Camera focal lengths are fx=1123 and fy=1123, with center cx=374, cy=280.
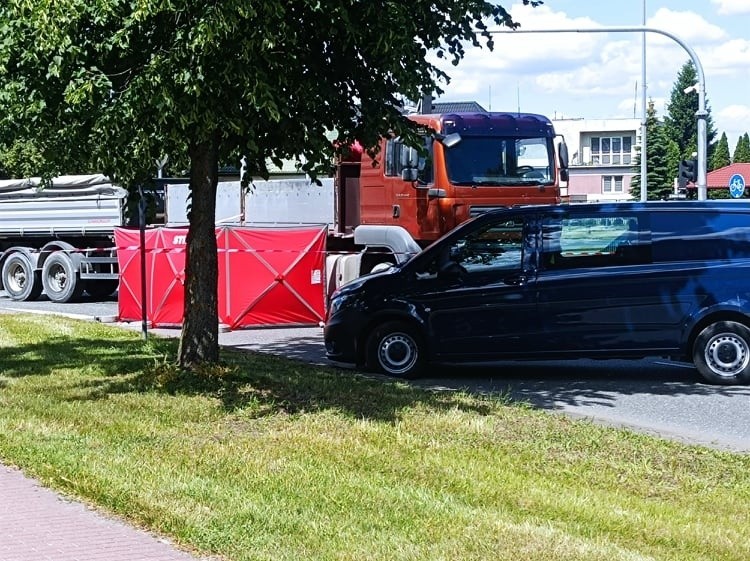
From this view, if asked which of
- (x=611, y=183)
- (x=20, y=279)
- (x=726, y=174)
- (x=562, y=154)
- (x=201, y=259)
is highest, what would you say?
(x=726, y=174)

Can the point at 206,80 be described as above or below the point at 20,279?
above

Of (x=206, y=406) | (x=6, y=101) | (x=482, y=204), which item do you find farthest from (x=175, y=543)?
(x=482, y=204)

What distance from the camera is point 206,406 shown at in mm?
9656

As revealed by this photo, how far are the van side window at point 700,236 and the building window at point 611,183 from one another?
93.0m

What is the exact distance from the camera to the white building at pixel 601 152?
10338 cm

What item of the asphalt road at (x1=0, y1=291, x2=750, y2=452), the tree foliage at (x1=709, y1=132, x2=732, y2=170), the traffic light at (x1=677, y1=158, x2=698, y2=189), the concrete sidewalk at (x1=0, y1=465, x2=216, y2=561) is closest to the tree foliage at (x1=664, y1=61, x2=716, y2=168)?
the tree foliage at (x1=709, y1=132, x2=732, y2=170)

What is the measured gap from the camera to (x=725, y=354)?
1159cm

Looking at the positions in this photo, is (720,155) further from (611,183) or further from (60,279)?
(60,279)

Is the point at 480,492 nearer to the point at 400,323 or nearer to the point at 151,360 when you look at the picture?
the point at 400,323

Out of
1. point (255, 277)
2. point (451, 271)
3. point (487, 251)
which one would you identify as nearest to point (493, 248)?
point (487, 251)

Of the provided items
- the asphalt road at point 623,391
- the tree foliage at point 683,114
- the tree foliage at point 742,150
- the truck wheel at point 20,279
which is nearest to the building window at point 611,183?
the tree foliage at point 683,114

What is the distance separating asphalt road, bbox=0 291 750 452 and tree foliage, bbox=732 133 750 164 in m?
127

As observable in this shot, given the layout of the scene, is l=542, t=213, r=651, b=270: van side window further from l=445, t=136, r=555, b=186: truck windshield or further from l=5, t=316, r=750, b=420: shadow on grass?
l=445, t=136, r=555, b=186: truck windshield

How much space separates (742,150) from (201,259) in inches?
5259
